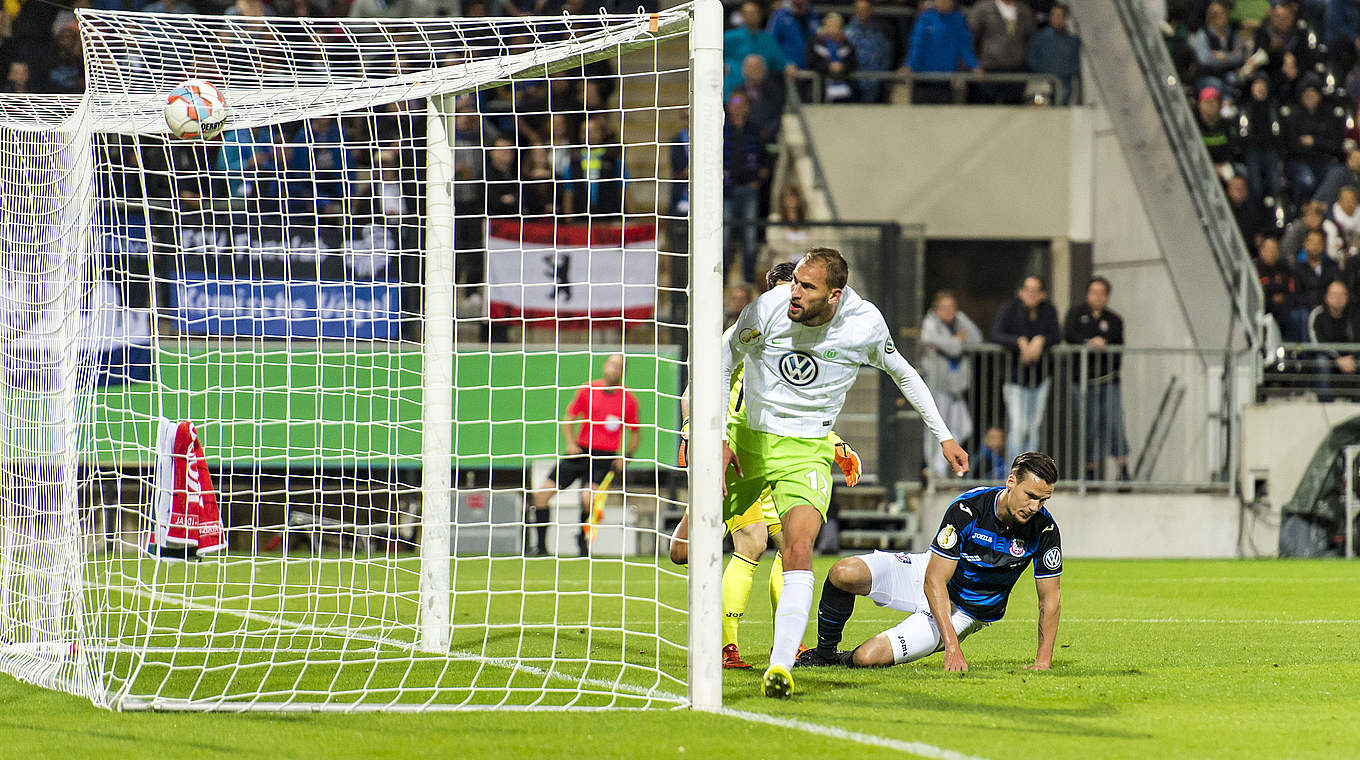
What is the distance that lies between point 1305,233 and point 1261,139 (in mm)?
1702

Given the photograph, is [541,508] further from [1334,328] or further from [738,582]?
[738,582]

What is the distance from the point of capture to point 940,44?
789 inches

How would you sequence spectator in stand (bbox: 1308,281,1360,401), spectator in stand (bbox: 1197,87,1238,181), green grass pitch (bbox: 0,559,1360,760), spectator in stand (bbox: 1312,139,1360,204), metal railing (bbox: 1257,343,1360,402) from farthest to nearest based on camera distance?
spectator in stand (bbox: 1197,87,1238,181) < spectator in stand (bbox: 1312,139,1360,204) < spectator in stand (bbox: 1308,281,1360,401) < metal railing (bbox: 1257,343,1360,402) < green grass pitch (bbox: 0,559,1360,760)

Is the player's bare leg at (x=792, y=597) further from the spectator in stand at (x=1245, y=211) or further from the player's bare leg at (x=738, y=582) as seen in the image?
the spectator in stand at (x=1245, y=211)

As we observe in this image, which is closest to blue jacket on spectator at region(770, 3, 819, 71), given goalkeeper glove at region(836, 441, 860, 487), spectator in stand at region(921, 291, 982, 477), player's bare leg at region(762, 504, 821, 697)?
spectator in stand at region(921, 291, 982, 477)

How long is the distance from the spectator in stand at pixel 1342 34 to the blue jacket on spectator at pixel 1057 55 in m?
3.25

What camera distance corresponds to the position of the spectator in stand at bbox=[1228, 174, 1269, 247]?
1883 centimetres

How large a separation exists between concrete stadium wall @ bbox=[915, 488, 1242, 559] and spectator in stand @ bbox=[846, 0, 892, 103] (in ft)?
18.7

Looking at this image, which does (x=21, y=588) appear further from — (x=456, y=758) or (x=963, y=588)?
(x=963, y=588)

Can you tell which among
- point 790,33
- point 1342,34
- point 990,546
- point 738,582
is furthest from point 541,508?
point 1342,34

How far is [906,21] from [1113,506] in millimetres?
7383

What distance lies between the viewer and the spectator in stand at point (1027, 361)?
55.3ft

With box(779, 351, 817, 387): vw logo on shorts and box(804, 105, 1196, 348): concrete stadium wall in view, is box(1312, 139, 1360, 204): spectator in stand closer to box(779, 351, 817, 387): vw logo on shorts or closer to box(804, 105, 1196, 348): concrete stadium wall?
box(804, 105, 1196, 348): concrete stadium wall

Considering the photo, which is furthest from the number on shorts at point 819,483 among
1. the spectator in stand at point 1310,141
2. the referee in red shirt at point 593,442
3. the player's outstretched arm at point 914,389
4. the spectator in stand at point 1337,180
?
the spectator in stand at point 1310,141
